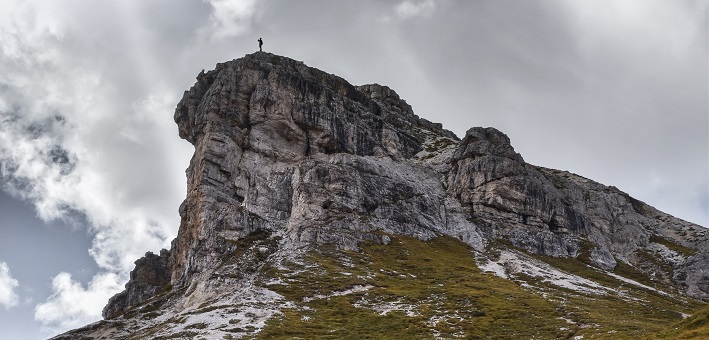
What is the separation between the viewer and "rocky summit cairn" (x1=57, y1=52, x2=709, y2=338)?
13700 cm

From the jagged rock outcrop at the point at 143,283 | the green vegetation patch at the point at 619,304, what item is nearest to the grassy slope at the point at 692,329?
the green vegetation patch at the point at 619,304

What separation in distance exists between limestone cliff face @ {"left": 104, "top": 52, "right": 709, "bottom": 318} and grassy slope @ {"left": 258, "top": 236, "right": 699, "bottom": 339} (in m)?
14.4

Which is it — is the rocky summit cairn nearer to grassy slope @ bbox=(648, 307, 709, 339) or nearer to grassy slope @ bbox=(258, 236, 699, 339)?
grassy slope @ bbox=(258, 236, 699, 339)

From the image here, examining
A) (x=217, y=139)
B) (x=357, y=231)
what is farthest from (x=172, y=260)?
(x=357, y=231)

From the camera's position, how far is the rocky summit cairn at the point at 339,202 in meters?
137

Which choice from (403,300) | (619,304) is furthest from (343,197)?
(619,304)

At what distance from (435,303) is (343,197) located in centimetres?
6363

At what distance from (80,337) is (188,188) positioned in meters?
83.5

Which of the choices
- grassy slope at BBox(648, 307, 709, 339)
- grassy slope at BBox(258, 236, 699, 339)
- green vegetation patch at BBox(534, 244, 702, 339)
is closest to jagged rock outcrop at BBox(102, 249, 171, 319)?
grassy slope at BBox(258, 236, 699, 339)

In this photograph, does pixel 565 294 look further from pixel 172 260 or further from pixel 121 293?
pixel 121 293

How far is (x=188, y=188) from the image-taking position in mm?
170500

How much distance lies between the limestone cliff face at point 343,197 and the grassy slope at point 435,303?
14358mm

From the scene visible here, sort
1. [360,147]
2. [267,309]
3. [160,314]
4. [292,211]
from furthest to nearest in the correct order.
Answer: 1. [360,147]
2. [292,211]
3. [160,314]
4. [267,309]

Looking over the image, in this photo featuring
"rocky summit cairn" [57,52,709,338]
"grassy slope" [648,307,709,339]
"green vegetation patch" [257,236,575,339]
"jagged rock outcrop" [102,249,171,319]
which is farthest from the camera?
"jagged rock outcrop" [102,249,171,319]
